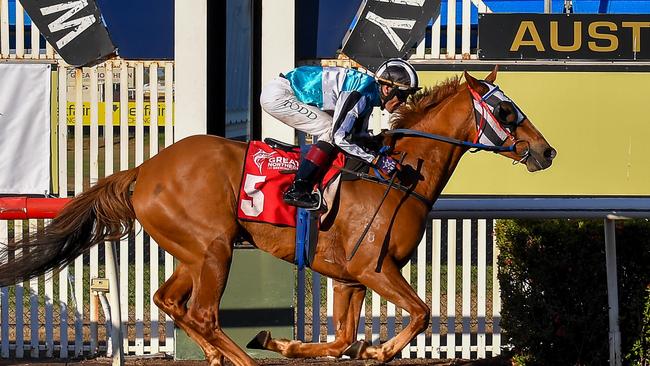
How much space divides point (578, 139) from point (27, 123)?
3.91 metres

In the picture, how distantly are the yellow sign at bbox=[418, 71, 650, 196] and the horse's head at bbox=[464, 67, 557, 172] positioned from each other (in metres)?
2.03

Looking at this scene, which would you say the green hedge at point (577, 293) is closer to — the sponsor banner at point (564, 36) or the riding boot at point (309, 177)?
the riding boot at point (309, 177)

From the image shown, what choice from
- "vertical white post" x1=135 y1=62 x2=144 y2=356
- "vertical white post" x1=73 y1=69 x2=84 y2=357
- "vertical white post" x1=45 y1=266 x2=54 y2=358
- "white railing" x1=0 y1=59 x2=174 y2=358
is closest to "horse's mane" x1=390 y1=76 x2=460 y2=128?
"white railing" x1=0 y1=59 x2=174 y2=358

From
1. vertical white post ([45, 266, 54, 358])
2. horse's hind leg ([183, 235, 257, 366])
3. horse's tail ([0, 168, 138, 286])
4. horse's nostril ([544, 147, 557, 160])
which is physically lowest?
vertical white post ([45, 266, 54, 358])

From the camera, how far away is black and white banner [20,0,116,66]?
25.1 ft

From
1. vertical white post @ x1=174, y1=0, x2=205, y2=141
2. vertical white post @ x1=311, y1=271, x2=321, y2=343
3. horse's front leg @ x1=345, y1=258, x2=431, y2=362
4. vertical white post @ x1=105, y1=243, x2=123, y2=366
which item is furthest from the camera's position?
vertical white post @ x1=311, y1=271, x2=321, y2=343

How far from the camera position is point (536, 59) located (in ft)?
25.8

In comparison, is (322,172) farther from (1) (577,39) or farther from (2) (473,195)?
(1) (577,39)

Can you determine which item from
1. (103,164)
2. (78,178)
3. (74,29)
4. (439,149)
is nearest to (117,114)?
(103,164)

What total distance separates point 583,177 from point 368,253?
9.73 feet

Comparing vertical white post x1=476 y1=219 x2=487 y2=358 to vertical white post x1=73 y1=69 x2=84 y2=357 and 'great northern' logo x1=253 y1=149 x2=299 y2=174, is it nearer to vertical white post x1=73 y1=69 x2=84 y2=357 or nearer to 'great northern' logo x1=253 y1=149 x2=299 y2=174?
'great northern' logo x1=253 y1=149 x2=299 y2=174

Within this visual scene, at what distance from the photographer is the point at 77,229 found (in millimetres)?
5938

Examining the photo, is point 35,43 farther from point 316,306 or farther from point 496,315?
point 496,315

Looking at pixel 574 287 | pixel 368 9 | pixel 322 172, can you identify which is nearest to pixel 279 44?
pixel 368 9
